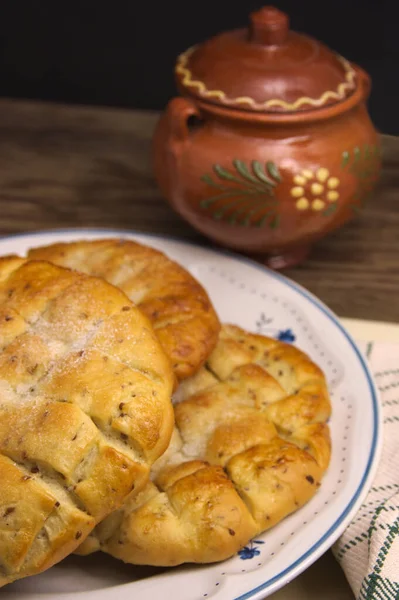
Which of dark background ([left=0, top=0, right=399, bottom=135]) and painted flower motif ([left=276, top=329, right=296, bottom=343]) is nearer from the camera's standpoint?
painted flower motif ([left=276, top=329, right=296, bottom=343])

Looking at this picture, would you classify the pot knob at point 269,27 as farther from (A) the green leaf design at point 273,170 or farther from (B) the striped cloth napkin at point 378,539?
(B) the striped cloth napkin at point 378,539

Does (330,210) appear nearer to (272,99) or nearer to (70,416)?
(272,99)

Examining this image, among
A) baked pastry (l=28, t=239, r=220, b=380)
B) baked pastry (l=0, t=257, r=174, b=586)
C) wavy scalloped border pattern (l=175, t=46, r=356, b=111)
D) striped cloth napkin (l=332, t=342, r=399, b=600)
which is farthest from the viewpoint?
wavy scalloped border pattern (l=175, t=46, r=356, b=111)

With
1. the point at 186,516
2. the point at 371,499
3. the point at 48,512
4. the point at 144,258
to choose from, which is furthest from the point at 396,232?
the point at 48,512

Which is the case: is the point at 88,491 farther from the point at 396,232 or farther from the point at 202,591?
the point at 396,232

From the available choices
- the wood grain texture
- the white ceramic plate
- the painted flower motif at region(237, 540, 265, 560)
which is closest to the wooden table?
the wood grain texture

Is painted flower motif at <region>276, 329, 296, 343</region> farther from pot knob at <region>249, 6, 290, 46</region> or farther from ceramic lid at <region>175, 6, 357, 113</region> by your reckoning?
pot knob at <region>249, 6, 290, 46</region>

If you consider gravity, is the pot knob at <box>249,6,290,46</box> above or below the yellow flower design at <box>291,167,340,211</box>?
above
